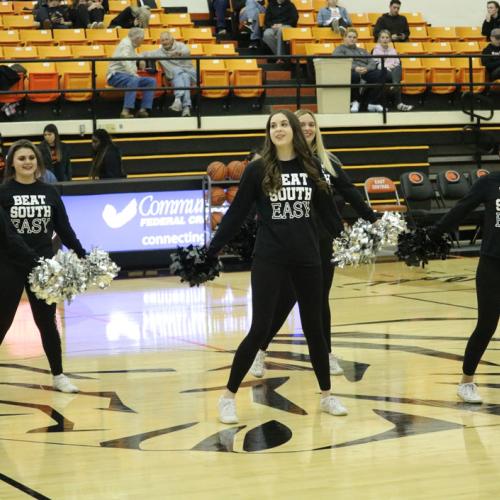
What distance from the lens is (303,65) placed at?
1881 cm

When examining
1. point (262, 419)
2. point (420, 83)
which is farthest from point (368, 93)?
point (262, 419)

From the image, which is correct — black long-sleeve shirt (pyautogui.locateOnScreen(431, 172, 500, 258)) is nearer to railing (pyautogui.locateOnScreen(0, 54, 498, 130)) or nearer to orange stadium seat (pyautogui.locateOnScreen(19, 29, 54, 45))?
railing (pyautogui.locateOnScreen(0, 54, 498, 130))

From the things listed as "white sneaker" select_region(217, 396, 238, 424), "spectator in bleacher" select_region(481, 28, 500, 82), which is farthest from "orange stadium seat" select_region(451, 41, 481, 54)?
"white sneaker" select_region(217, 396, 238, 424)

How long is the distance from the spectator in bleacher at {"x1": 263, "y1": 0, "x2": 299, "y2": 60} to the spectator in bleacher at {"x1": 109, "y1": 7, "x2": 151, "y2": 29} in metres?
2.14

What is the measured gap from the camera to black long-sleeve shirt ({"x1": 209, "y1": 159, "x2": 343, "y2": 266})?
602 cm

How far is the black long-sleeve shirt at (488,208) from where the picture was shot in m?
6.29

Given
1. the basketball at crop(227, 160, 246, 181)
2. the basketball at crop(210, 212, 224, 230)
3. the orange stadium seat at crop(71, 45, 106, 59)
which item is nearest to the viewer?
the basketball at crop(210, 212, 224, 230)

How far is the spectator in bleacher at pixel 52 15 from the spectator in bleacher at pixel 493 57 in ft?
22.8

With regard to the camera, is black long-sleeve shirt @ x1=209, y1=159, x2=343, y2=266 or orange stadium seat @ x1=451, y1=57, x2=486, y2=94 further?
orange stadium seat @ x1=451, y1=57, x2=486, y2=94

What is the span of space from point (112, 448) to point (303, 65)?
13876mm

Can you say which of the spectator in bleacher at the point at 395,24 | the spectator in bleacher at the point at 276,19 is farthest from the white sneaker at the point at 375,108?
the spectator in bleacher at the point at 395,24

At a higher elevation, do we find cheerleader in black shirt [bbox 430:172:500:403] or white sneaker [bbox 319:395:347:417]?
cheerleader in black shirt [bbox 430:172:500:403]

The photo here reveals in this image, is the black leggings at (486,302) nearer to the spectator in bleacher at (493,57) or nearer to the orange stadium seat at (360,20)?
the spectator in bleacher at (493,57)

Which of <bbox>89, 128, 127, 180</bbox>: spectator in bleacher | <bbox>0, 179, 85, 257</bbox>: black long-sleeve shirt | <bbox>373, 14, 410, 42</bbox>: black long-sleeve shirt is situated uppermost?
<bbox>373, 14, 410, 42</bbox>: black long-sleeve shirt
